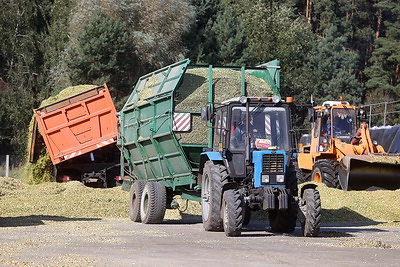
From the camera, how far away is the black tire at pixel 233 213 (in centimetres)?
1508

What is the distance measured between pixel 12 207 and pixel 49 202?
3.29ft

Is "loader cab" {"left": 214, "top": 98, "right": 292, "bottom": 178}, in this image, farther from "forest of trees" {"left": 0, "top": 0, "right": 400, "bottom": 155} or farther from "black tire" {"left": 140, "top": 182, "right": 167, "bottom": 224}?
"forest of trees" {"left": 0, "top": 0, "right": 400, "bottom": 155}

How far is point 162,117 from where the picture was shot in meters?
18.3

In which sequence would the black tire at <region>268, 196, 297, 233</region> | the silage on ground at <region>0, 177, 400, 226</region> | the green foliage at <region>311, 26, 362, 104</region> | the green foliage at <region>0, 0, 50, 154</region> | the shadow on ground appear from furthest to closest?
the green foliage at <region>311, 26, 362, 104</region> < the green foliage at <region>0, 0, 50, 154</region> < the silage on ground at <region>0, 177, 400, 226</region> < the shadow on ground < the black tire at <region>268, 196, 297, 233</region>

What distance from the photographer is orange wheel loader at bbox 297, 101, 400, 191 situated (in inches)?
923

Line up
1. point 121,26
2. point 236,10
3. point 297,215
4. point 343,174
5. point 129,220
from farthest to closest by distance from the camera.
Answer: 1. point 236,10
2. point 121,26
3. point 343,174
4. point 129,220
5. point 297,215

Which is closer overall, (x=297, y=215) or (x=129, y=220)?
(x=297, y=215)

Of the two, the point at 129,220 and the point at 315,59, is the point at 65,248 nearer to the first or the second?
the point at 129,220

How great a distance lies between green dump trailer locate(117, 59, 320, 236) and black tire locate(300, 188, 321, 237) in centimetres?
2

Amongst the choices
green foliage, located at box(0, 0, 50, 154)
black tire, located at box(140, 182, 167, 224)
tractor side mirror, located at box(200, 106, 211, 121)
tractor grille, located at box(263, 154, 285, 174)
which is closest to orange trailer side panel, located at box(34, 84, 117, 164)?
black tire, located at box(140, 182, 167, 224)

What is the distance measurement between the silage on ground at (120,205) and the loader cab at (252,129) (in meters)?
4.64

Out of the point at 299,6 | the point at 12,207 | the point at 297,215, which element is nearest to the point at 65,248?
the point at 297,215

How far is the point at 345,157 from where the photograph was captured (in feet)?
76.9

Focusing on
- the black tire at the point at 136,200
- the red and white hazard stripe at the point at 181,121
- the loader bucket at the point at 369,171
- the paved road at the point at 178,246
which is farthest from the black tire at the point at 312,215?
the loader bucket at the point at 369,171
